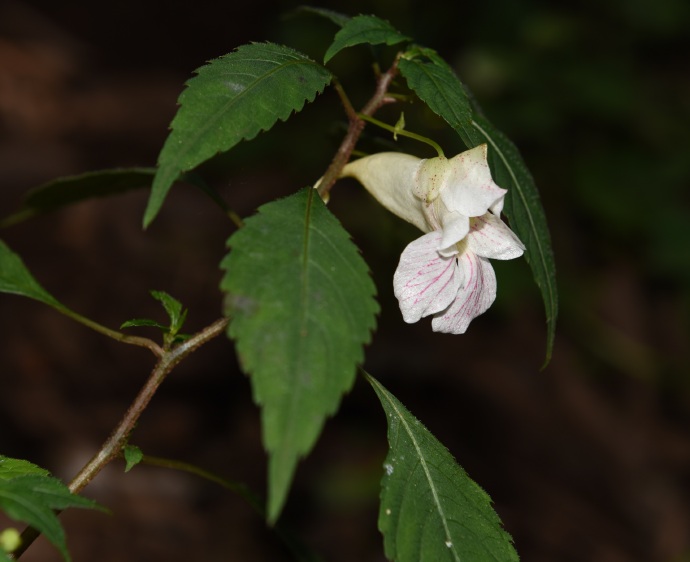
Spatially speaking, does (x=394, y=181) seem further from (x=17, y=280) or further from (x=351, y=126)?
(x=17, y=280)

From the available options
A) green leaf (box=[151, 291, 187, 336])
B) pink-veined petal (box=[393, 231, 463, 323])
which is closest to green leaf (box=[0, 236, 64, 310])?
green leaf (box=[151, 291, 187, 336])

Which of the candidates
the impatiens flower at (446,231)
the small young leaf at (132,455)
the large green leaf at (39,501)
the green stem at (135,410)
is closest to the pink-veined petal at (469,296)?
the impatiens flower at (446,231)

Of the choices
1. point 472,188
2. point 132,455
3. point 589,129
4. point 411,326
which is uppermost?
point 472,188

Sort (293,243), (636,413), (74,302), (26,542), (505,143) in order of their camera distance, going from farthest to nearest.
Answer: (636,413) → (74,302) → (505,143) → (26,542) → (293,243)

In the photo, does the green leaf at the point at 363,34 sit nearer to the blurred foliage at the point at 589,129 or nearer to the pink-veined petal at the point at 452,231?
the pink-veined petal at the point at 452,231

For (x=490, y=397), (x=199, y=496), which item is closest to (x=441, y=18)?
(x=490, y=397)

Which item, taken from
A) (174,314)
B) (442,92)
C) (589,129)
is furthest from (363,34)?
(589,129)

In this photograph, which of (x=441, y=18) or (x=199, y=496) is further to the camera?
(x=441, y=18)

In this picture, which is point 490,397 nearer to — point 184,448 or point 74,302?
point 184,448
